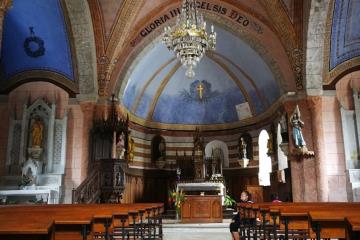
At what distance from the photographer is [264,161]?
17.1m

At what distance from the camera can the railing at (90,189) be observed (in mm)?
10594

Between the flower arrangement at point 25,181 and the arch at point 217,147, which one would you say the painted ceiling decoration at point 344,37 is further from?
the flower arrangement at point 25,181

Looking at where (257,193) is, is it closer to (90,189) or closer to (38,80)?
(90,189)

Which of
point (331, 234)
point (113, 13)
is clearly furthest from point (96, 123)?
point (331, 234)

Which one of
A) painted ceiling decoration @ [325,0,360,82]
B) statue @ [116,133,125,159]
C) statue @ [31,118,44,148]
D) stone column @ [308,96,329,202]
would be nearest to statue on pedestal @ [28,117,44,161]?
statue @ [31,118,44,148]

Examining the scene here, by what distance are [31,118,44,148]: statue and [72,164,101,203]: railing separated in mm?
2121

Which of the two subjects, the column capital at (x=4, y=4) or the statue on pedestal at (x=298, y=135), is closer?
the column capital at (x=4, y=4)

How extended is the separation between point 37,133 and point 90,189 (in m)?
2.85

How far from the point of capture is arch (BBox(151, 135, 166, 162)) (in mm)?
18081

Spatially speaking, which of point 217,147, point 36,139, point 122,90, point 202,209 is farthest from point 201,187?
point 36,139

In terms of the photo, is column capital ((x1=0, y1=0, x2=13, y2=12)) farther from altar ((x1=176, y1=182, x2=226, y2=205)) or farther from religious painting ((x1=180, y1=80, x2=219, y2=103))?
religious painting ((x1=180, y1=80, x2=219, y2=103))

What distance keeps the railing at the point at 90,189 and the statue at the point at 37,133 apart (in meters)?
2.12

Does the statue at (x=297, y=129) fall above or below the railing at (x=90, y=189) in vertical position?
above

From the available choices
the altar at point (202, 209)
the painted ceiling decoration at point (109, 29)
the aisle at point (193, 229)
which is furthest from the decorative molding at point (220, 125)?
the aisle at point (193, 229)
